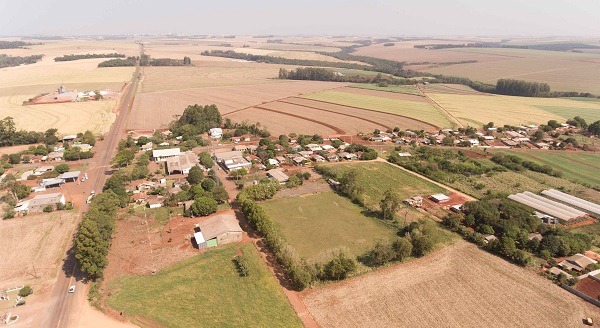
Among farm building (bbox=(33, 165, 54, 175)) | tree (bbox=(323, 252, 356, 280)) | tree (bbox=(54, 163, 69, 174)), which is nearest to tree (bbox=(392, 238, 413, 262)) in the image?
tree (bbox=(323, 252, 356, 280))

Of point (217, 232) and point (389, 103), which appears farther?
point (389, 103)

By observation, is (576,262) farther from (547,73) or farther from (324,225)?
(547,73)

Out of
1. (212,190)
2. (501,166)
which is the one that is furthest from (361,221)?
(501,166)

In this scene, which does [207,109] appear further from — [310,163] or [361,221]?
[361,221]

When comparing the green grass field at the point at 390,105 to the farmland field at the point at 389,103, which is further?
the farmland field at the point at 389,103

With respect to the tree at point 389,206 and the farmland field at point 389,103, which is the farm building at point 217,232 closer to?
the tree at point 389,206

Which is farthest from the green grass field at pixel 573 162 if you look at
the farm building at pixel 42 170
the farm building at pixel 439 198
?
the farm building at pixel 42 170

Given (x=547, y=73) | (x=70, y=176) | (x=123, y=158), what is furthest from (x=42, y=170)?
(x=547, y=73)
